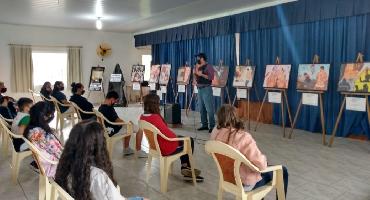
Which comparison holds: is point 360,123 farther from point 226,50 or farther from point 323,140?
point 226,50

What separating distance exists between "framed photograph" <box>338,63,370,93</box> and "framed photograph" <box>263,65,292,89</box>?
1.03 metres

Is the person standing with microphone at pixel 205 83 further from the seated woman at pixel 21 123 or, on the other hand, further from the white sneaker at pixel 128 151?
the seated woman at pixel 21 123

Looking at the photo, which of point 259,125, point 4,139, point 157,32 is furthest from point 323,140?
point 157,32

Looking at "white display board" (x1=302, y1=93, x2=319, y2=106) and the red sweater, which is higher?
"white display board" (x1=302, y1=93, x2=319, y2=106)

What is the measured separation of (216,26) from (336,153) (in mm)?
4533

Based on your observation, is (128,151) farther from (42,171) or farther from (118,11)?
(118,11)

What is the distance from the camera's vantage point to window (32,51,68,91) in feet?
33.2

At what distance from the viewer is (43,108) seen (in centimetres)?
296

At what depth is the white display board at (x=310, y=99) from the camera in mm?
5288

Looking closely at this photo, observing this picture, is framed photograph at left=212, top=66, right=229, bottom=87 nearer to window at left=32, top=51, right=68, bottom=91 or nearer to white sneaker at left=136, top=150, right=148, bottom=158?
white sneaker at left=136, top=150, right=148, bottom=158

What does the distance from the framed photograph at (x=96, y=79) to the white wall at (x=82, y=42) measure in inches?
8.7

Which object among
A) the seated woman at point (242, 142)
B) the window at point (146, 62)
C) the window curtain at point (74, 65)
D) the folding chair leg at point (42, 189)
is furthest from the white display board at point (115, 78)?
the seated woman at point (242, 142)

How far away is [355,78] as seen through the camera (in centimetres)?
482

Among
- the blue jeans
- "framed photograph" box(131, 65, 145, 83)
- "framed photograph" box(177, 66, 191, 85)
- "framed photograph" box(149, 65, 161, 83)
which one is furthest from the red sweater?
"framed photograph" box(131, 65, 145, 83)
